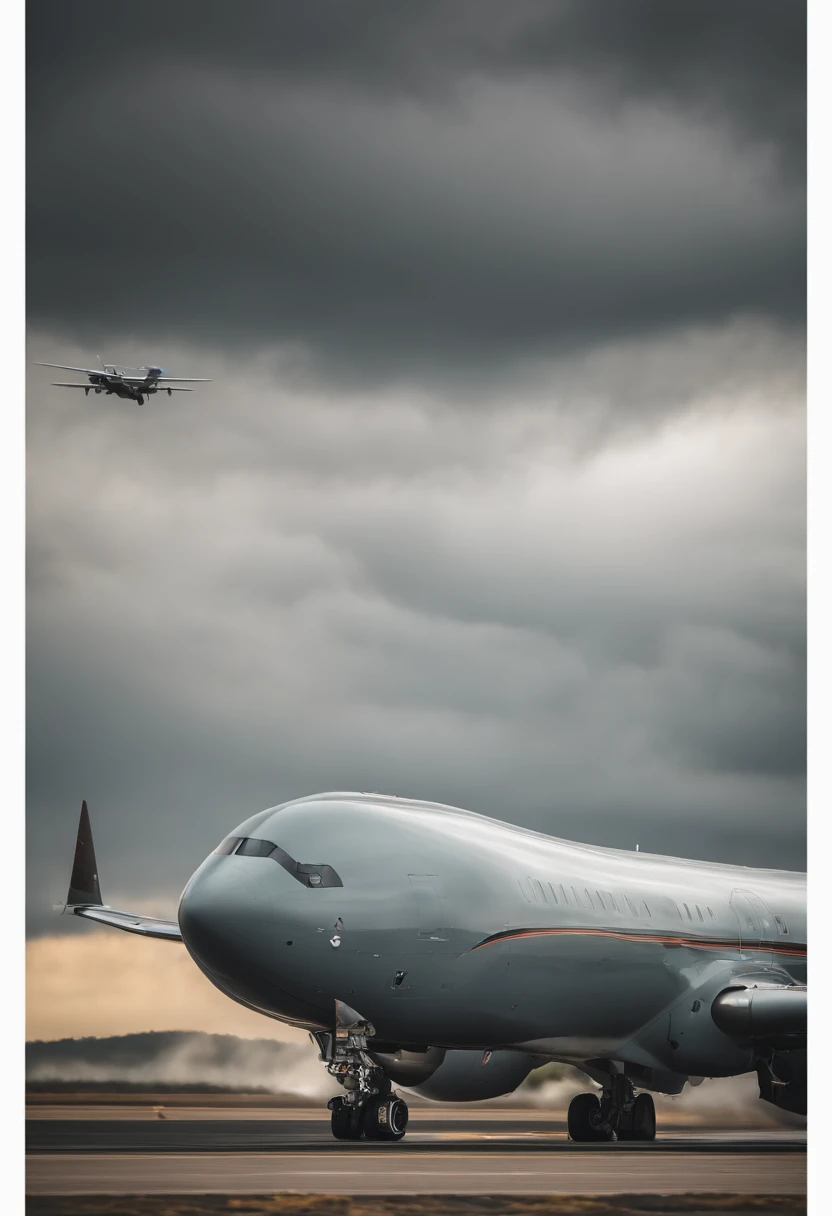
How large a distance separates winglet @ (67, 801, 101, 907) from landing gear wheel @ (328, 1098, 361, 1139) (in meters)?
7.55

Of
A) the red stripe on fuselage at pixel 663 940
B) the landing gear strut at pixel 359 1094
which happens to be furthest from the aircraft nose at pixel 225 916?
A: the red stripe on fuselage at pixel 663 940

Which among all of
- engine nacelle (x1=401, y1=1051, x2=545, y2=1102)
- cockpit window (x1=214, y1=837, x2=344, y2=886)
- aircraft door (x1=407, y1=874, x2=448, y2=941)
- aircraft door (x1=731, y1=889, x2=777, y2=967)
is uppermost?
cockpit window (x1=214, y1=837, x2=344, y2=886)

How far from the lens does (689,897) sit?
21344 millimetres

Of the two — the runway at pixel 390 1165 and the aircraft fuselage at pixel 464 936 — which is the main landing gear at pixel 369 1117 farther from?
the aircraft fuselage at pixel 464 936

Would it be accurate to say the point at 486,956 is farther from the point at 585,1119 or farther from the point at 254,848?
the point at 585,1119

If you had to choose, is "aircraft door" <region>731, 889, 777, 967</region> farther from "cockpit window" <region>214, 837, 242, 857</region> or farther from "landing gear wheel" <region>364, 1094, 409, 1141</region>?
"cockpit window" <region>214, 837, 242, 857</region>

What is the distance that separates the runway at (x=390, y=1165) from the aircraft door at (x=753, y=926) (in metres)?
2.51

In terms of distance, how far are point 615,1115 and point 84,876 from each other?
338 inches

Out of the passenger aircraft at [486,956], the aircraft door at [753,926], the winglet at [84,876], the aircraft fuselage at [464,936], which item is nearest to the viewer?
the aircraft fuselage at [464,936]

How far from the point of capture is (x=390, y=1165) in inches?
571

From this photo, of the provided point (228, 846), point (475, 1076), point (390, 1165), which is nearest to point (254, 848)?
point (228, 846)

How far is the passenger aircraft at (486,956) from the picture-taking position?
16547 millimetres

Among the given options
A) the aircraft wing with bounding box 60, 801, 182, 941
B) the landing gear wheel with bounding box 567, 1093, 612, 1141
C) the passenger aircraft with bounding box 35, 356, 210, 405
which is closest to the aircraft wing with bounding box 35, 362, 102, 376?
the passenger aircraft with bounding box 35, 356, 210, 405

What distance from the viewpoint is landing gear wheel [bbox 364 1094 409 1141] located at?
687 inches
